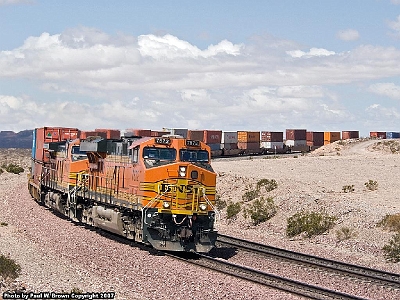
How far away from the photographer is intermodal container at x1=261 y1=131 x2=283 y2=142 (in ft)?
255

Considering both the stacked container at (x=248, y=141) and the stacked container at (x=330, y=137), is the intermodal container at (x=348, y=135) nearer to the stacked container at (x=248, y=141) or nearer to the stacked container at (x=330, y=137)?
the stacked container at (x=330, y=137)

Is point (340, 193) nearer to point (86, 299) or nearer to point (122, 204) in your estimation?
point (122, 204)

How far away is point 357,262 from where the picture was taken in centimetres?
1950

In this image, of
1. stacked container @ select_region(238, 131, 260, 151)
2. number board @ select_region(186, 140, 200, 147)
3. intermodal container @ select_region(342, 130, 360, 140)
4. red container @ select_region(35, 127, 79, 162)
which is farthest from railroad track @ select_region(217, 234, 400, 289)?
intermodal container @ select_region(342, 130, 360, 140)

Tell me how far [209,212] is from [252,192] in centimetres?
1486

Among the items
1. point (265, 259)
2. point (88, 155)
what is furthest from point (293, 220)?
point (88, 155)

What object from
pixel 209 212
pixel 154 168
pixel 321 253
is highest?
pixel 154 168

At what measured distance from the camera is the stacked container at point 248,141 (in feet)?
240

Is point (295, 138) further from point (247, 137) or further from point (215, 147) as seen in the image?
point (215, 147)

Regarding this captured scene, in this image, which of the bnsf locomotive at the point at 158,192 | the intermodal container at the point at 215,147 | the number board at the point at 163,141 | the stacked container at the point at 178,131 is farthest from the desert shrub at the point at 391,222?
the intermodal container at the point at 215,147

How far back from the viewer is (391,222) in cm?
2334

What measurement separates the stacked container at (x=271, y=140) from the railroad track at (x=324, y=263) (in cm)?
5552

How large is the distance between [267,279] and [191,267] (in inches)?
96.1

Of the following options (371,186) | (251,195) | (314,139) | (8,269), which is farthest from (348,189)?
(314,139)
